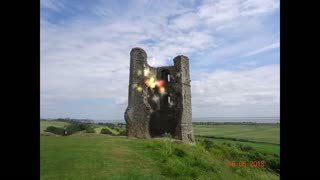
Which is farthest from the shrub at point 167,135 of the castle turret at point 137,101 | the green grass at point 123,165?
the green grass at point 123,165

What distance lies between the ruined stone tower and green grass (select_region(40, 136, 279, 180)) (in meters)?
7.66

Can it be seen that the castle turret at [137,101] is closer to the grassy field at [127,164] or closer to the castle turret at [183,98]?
the castle turret at [183,98]

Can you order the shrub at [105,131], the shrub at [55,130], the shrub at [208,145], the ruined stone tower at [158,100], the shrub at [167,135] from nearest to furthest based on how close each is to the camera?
the shrub at [55,130] < the ruined stone tower at [158,100] < the shrub at [208,145] < the shrub at [167,135] < the shrub at [105,131]

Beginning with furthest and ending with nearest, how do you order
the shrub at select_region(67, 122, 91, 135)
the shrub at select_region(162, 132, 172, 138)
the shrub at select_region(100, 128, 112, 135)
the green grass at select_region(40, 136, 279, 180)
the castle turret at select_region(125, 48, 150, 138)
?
the shrub at select_region(100, 128, 112, 135) → the shrub at select_region(162, 132, 172, 138) → the shrub at select_region(67, 122, 91, 135) → the castle turret at select_region(125, 48, 150, 138) → the green grass at select_region(40, 136, 279, 180)

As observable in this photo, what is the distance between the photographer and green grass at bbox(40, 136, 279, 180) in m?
12.1

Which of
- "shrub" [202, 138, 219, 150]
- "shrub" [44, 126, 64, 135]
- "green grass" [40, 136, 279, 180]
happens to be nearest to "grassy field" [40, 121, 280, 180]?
"green grass" [40, 136, 279, 180]

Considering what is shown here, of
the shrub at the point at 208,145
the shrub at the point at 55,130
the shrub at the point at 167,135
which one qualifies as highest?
the shrub at the point at 55,130

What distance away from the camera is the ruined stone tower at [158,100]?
26.1 metres

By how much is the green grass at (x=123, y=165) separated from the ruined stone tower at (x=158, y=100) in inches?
302

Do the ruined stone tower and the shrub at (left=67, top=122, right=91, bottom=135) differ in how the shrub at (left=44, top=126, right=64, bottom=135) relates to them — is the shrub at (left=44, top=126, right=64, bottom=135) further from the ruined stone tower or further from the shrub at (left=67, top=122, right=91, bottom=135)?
the ruined stone tower

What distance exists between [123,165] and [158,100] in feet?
52.2

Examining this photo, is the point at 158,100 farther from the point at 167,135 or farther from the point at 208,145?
the point at 208,145

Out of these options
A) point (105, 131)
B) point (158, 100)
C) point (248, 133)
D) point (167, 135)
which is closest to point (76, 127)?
point (105, 131)
